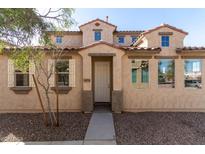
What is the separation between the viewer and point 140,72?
10305 millimetres

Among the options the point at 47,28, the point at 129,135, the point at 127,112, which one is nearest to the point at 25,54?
the point at 47,28

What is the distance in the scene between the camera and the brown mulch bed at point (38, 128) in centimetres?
655

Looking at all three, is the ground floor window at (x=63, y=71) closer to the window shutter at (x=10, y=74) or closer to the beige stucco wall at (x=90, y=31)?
the window shutter at (x=10, y=74)

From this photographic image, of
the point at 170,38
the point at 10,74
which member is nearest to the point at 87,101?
the point at 10,74

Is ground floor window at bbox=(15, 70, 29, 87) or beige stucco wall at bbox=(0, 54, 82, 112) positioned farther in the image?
ground floor window at bbox=(15, 70, 29, 87)

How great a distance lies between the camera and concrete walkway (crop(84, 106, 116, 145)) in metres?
6.12

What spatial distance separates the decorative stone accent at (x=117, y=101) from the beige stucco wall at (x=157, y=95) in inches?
17.5

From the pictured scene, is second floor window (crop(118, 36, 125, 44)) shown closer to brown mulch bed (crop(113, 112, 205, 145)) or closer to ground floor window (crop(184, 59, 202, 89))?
ground floor window (crop(184, 59, 202, 89))

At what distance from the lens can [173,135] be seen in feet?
22.0

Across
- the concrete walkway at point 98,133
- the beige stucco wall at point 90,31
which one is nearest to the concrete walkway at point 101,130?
the concrete walkway at point 98,133

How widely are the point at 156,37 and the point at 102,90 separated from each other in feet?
14.9

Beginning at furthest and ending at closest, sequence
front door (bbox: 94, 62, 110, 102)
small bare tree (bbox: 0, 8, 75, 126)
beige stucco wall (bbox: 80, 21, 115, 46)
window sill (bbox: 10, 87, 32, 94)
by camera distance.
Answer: beige stucco wall (bbox: 80, 21, 115, 46)
front door (bbox: 94, 62, 110, 102)
window sill (bbox: 10, 87, 32, 94)
small bare tree (bbox: 0, 8, 75, 126)

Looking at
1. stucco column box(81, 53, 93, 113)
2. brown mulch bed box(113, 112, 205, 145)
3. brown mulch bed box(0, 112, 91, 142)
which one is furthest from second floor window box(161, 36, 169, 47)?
brown mulch bed box(0, 112, 91, 142)

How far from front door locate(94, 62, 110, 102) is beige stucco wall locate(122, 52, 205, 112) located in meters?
1.92
